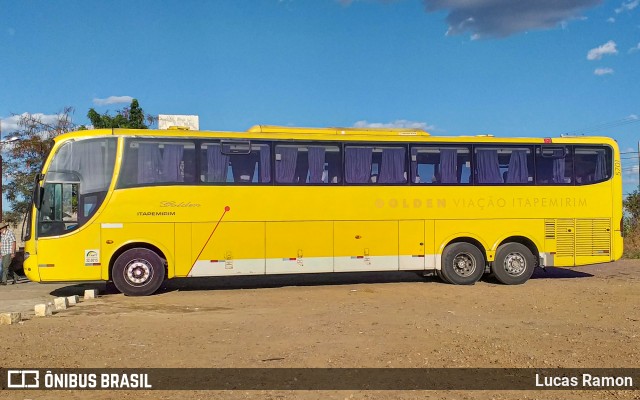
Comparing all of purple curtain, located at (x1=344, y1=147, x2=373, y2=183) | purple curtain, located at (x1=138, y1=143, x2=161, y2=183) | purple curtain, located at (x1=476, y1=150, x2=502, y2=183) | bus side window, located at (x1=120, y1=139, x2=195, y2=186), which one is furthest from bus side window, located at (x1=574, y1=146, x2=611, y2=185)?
purple curtain, located at (x1=138, y1=143, x2=161, y2=183)

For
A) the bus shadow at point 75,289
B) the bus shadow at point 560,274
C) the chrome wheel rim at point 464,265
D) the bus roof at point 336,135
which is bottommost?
the bus shadow at point 560,274

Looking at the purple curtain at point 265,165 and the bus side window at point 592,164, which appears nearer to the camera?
the purple curtain at point 265,165

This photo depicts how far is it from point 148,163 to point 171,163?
496 millimetres

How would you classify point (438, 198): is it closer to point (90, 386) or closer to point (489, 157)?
point (489, 157)

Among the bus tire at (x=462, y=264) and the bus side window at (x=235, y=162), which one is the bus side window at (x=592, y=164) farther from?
the bus side window at (x=235, y=162)

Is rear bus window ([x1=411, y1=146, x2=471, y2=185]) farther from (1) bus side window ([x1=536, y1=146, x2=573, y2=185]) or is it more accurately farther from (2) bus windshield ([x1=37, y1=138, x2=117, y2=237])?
(2) bus windshield ([x1=37, y1=138, x2=117, y2=237])

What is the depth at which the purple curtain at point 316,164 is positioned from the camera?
1266 cm

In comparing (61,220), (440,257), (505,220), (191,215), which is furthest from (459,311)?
(61,220)

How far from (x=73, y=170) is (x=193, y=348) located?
21.4ft

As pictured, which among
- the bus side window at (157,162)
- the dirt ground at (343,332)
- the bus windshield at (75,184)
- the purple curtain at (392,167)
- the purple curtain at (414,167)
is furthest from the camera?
the purple curtain at (414,167)

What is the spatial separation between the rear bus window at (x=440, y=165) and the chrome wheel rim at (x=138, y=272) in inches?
262

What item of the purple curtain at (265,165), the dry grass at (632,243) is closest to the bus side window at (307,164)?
the purple curtain at (265,165)

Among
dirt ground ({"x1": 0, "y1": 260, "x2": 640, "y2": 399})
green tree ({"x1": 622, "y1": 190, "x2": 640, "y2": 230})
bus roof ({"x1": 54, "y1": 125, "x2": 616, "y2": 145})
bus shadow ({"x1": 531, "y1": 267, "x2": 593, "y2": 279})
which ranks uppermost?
bus roof ({"x1": 54, "y1": 125, "x2": 616, "y2": 145})

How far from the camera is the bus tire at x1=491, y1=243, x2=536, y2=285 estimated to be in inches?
530
